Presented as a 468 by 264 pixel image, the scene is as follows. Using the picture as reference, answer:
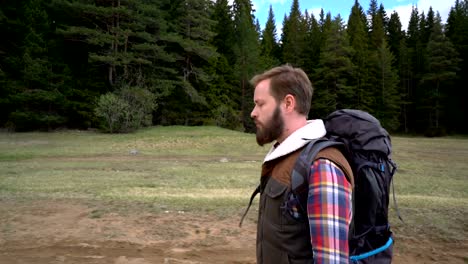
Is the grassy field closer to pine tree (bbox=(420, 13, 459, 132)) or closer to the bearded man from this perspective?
the bearded man

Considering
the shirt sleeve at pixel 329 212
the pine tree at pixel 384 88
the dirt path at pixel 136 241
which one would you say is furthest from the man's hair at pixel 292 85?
the pine tree at pixel 384 88

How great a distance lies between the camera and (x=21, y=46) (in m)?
32.6

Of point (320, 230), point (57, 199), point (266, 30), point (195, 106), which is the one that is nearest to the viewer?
point (320, 230)

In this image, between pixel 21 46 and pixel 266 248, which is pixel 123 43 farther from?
pixel 266 248

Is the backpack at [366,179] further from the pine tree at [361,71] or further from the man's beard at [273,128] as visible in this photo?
the pine tree at [361,71]

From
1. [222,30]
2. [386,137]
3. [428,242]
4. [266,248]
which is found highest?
[222,30]

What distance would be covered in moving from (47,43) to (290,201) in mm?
36833

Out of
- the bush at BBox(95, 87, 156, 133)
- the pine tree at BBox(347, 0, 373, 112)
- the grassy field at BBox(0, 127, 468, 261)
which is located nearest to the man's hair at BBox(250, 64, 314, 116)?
the grassy field at BBox(0, 127, 468, 261)

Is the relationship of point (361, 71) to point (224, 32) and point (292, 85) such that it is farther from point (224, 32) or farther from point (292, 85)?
point (292, 85)

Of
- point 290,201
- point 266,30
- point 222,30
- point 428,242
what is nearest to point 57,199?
point 428,242

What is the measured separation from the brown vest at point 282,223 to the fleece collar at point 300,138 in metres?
0.03

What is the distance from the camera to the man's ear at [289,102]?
Result: 6.10 feet

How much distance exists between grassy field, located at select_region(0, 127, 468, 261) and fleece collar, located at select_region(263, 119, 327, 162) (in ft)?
16.9

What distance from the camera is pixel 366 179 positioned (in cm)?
175
